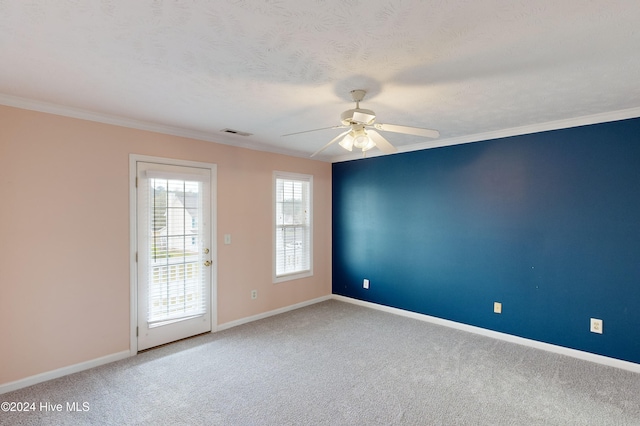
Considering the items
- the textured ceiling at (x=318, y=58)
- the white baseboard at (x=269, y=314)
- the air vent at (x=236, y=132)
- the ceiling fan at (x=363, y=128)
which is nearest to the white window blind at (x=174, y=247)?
the white baseboard at (x=269, y=314)

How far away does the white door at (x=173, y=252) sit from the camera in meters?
3.29

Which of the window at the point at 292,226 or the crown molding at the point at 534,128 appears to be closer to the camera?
the crown molding at the point at 534,128

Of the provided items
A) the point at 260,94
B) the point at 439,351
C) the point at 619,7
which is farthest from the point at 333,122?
the point at 439,351

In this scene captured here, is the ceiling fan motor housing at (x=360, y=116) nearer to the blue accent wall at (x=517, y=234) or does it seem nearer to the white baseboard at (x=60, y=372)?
the blue accent wall at (x=517, y=234)

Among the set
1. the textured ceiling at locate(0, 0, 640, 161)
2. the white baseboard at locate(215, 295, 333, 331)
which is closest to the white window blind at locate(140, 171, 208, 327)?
the white baseboard at locate(215, 295, 333, 331)

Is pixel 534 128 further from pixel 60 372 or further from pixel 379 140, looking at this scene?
pixel 60 372

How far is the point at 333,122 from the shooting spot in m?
3.28

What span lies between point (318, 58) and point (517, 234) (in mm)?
3006

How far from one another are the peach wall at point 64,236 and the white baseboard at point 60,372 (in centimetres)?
4

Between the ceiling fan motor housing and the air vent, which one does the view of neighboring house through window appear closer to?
the air vent

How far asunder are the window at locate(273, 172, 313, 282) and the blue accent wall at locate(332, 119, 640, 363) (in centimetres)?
84

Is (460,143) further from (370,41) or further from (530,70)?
(370,41)

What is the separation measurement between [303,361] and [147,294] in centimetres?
177

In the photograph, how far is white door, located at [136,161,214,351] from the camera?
329 centimetres
